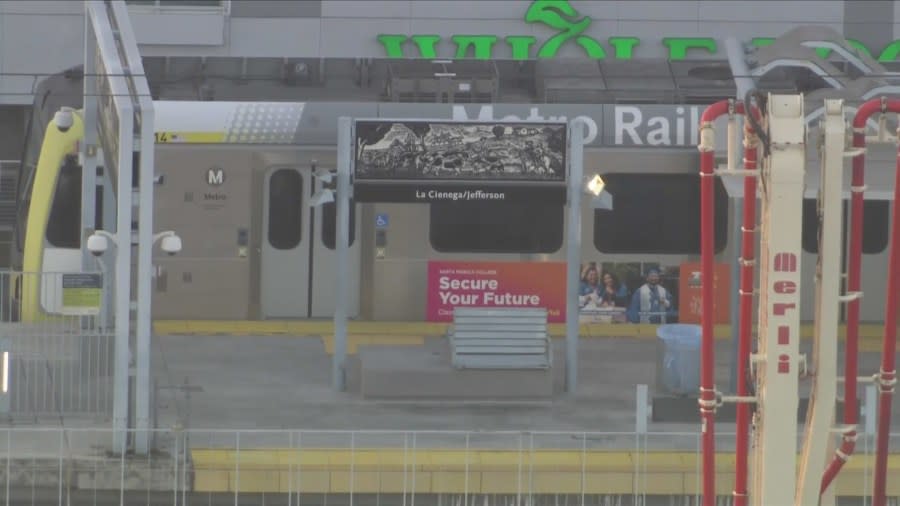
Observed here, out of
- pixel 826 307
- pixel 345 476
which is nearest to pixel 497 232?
pixel 345 476

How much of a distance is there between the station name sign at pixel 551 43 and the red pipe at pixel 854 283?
58.4ft

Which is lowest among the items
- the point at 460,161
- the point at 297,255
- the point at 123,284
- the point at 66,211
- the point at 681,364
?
the point at 681,364

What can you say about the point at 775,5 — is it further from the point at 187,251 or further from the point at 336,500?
the point at 336,500

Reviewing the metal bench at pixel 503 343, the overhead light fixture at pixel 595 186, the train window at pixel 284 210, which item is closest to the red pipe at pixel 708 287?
the metal bench at pixel 503 343

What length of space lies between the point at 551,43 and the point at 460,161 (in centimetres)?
999

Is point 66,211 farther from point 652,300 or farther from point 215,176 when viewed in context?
→ point 652,300

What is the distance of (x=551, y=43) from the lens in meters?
28.7

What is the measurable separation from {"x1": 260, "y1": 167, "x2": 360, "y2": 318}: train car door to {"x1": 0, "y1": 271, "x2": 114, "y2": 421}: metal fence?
248 inches

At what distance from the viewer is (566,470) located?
15.2 metres

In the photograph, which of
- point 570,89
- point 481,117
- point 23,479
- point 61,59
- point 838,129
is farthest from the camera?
point 61,59

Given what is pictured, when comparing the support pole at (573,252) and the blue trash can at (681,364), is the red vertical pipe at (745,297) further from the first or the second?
the support pole at (573,252)

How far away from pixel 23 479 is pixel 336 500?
7.45 ft

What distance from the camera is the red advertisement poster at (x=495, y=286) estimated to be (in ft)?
74.7

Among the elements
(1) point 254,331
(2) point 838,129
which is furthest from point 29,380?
(2) point 838,129
